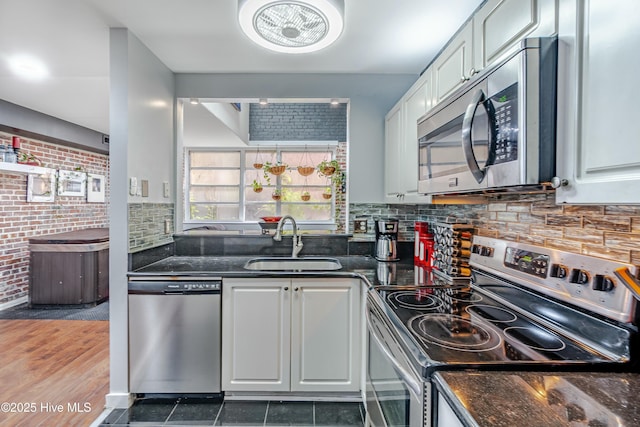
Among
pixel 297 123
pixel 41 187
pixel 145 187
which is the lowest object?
pixel 145 187

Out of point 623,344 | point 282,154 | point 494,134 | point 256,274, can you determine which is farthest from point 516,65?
point 282,154

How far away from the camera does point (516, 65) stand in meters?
0.92

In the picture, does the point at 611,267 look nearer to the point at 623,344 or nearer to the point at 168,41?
the point at 623,344

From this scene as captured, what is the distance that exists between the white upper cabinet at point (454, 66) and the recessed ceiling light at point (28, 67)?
2.86 m

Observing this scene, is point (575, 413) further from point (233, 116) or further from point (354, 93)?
point (233, 116)

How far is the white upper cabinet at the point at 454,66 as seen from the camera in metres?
1.40

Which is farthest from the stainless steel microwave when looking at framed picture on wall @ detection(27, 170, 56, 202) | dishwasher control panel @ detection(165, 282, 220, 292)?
framed picture on wall @ detection(27, 170, 56, 202)

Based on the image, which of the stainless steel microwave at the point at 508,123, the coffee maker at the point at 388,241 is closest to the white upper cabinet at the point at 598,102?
the stainless steel microwave at the point at 508,123

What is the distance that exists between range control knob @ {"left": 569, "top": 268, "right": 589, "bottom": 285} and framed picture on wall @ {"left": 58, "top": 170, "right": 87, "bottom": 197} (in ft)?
17.3

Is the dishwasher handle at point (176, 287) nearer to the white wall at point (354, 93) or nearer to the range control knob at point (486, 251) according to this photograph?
the white wall at point (354, 93)

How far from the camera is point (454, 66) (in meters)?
1.52

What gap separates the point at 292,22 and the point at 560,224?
147 cm

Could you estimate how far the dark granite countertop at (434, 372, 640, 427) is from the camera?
0.63 m

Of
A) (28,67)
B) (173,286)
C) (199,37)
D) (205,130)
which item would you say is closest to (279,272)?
(173,286)
